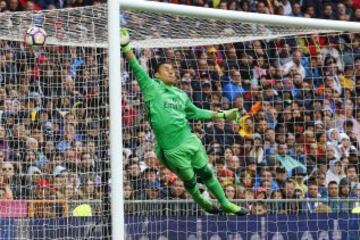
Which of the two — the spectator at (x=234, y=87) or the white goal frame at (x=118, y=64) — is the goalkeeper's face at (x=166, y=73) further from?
the spectator at (x=234, y=87)

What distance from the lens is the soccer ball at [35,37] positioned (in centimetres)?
1115

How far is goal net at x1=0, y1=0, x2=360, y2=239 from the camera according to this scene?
12.1 meters

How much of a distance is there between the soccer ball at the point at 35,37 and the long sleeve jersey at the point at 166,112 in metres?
1.13

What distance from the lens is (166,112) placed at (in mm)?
11719

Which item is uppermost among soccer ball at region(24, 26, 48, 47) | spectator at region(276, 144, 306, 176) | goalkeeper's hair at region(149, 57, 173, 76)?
soccer ball at region(24, 26, 48, 47)

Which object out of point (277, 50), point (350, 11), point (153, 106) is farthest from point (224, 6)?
point (153, 106)

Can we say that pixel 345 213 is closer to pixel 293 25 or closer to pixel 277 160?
pixel 277 160

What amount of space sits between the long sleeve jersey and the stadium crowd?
0.58 m

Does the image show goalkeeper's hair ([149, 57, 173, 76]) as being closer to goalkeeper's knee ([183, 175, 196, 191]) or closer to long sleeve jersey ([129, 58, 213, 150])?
long sleeve jersey ([129, 58, 213, 150])

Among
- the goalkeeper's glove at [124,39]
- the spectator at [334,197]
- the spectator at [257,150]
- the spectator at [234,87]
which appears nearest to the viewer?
the goalkeeper's glove at [124,39]

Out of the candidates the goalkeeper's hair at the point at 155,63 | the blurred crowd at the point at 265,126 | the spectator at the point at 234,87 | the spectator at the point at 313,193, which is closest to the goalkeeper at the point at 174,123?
the goalkeeper's hair at the point at 155,63

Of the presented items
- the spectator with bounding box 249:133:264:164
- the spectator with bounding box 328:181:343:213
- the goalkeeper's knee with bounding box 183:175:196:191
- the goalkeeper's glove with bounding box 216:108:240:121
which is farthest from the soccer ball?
the spectator with bounding box 328:181:343:213

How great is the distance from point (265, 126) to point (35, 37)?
377cm

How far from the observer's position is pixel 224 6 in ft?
63.7
